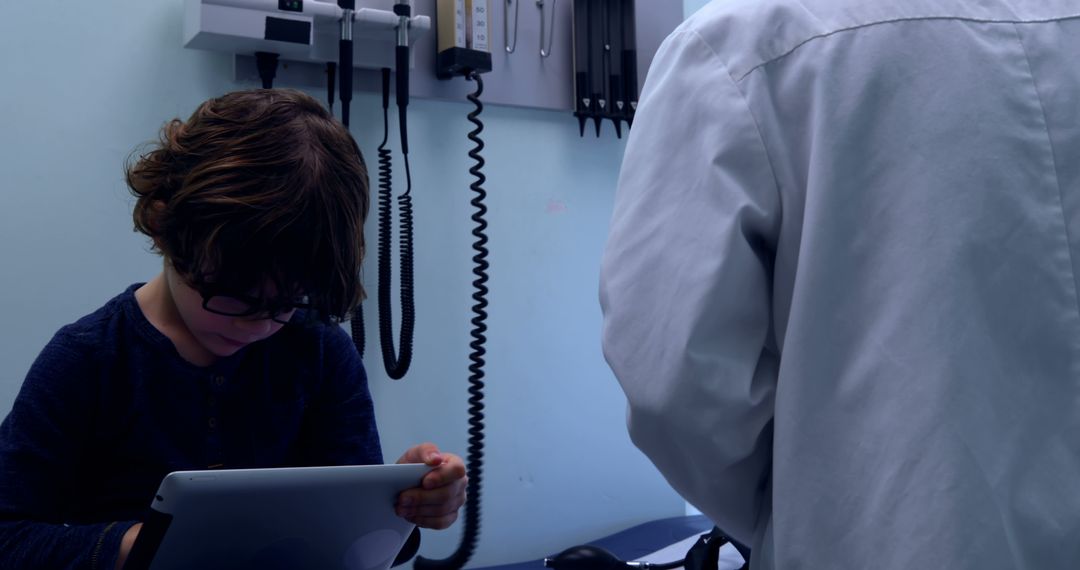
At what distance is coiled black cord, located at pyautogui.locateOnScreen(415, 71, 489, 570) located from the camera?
1702mm

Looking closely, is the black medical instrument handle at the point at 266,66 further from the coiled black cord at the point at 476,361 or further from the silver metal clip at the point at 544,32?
the silver metal clip at the point at 544,32

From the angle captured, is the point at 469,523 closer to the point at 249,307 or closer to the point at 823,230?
the point at 249,307

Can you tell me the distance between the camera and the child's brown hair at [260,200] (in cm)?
94

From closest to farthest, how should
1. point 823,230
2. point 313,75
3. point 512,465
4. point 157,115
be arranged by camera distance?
point 823,230
point 157,115
point 313,75
point 512,465

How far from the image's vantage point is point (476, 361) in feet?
5.83

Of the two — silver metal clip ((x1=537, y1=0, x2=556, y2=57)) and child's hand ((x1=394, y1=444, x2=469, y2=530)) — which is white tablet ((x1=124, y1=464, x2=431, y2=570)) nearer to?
child's hand ((x1=394, y1=444, x2=469, y2=530))

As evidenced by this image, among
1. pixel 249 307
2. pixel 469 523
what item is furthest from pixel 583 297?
pixel 249 307

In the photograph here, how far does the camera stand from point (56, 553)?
0.88 meters

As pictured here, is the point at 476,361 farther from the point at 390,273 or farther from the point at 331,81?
the point at 331,81

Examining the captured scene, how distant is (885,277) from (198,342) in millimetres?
722

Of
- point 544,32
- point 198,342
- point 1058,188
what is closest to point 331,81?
point 544,32

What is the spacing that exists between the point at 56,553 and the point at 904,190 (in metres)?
0.78

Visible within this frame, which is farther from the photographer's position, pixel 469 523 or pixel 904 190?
pixel 469 523

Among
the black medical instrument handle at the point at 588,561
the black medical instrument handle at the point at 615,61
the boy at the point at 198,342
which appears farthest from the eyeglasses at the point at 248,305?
the black medical instrument handle at the point at 615,61
